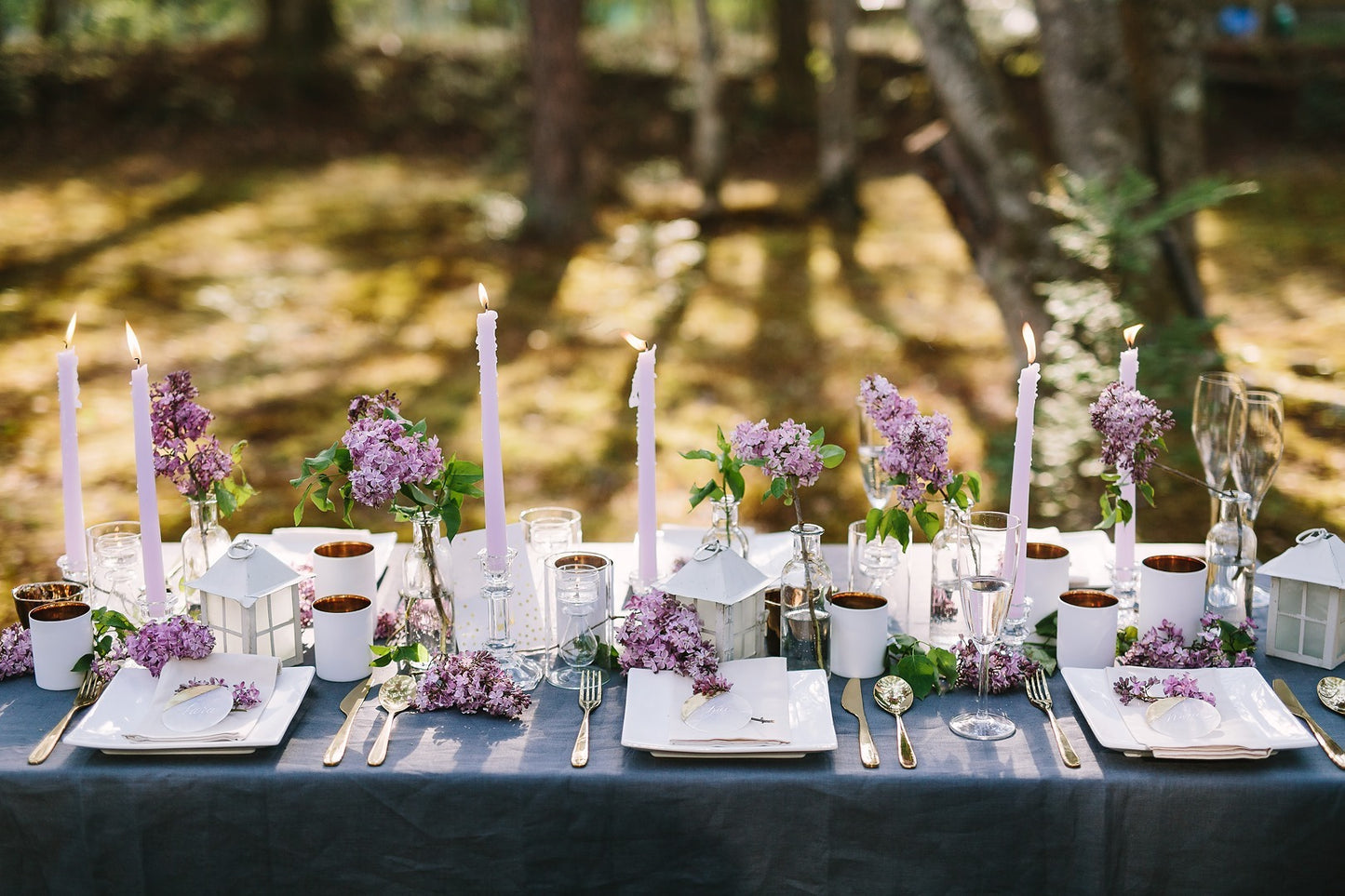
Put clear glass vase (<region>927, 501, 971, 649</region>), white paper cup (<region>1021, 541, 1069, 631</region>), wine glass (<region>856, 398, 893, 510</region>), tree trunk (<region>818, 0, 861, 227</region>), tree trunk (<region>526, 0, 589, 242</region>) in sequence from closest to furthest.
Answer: clear glass vase (<region>927, 501, 971, 649</region>) → white paper cup (<region>1021, 541, 1069, 631</region>) → wine glass (<region>856, 398, 893, 510</region>) → tree trunk (<region>526, 0, 589, 242</region>) → tree trunk (<region>818, 0, 861, 227</region>)

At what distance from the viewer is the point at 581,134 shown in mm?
9281

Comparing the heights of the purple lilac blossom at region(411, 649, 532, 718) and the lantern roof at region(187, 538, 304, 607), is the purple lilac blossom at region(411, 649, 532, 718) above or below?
below

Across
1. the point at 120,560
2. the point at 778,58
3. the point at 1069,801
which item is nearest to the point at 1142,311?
the point at 1069,801

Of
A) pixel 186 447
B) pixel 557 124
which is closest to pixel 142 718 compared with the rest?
pixel 186 447

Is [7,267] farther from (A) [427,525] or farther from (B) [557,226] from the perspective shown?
(A) [427,525]

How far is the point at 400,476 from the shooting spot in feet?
5.90

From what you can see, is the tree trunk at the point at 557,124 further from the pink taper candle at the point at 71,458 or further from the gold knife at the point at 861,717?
the gold knife at the point at 861,717

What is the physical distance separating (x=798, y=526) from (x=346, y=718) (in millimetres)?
799

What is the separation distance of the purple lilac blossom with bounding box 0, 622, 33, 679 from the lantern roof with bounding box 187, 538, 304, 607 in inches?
12.6

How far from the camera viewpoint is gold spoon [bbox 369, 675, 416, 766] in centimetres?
176

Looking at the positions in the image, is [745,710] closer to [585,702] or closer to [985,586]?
[585,702]

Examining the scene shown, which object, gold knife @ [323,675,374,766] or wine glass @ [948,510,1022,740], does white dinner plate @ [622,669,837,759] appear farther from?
gold knife @ [323,675,374,766]

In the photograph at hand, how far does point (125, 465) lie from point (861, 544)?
4.85 m

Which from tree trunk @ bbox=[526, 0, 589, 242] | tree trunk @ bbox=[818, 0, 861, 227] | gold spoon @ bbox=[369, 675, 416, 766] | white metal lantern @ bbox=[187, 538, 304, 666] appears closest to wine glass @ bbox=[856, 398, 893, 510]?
gold spoon @ bbox=[369, 675, 416, 766]
